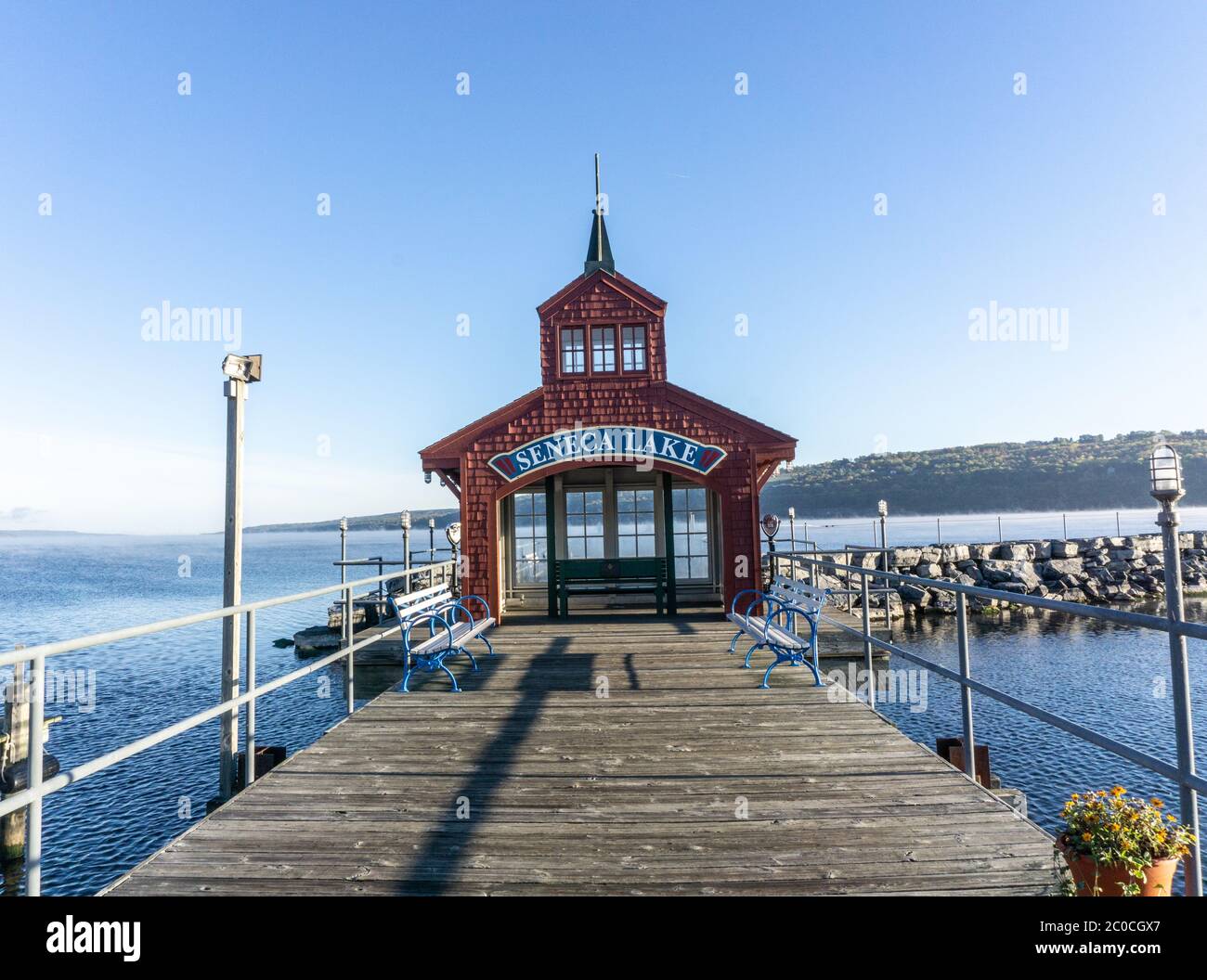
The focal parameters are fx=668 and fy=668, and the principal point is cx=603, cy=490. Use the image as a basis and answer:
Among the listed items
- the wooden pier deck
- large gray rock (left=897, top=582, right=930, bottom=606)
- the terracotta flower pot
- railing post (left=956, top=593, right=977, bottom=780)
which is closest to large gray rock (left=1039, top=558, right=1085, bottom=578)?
large gray rock (left=897, top=582, right=930, bottom=606)

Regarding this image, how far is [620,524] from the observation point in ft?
44.6

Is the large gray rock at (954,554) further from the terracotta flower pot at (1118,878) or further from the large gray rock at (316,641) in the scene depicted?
the terracotta flower pot at (1118,878)

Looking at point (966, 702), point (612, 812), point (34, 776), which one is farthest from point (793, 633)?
point (34, 776)

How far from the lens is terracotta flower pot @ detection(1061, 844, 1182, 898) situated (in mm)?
2723

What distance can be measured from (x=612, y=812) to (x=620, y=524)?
9.77 metres

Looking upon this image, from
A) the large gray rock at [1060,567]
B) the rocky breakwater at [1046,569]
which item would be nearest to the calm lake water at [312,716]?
the rocky breakwater at [1046,569]

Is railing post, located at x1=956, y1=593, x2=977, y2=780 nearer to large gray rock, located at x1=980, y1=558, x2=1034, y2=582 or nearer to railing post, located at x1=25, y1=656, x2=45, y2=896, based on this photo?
railing post, located at x1=25, y1=656, x2=45, y2=896

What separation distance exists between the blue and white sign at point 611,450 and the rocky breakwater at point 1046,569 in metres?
17.1

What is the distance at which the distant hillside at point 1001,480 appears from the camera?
111188 millimetres

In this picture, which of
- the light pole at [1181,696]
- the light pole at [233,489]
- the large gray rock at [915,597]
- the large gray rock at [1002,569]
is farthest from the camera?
the large gray rock at [1002,569]

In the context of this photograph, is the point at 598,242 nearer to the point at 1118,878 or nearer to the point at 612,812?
the point at 612,812
